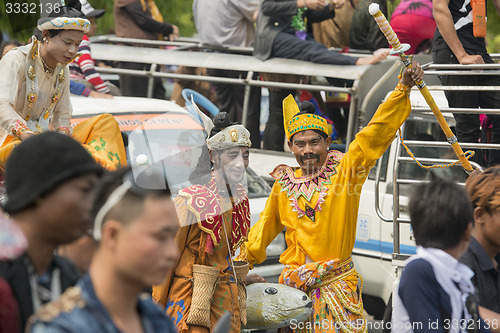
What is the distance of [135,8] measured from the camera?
9.66 m

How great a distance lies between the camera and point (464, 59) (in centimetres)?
557

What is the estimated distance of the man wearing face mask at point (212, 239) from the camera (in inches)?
168

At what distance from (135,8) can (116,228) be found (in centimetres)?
792

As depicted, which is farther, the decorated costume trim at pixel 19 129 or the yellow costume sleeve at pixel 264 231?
the yellow costume sleeve at pixel 264 231

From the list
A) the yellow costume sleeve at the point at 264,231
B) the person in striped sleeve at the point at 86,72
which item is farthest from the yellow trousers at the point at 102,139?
the person in striped sleeve at the point at 86,72

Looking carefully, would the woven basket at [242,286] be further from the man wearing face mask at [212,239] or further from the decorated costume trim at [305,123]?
the decorated costume trim at [305,123]

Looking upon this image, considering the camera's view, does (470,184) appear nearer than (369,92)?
Yes

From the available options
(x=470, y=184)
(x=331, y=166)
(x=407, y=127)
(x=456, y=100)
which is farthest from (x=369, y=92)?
(x=470, y=184)

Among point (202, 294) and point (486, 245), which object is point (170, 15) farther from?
point (486, 245)

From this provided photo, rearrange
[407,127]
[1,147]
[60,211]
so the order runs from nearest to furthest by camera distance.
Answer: [60,211] < [1,147] < [407,127]

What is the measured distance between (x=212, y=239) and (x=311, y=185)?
0.81m

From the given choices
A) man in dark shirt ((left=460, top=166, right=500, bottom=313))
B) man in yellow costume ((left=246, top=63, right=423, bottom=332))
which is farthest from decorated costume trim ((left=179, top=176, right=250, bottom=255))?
man in dark shirt ((left=460, top=166, right=500, bottom=313))

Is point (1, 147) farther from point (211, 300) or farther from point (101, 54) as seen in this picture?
point (101, 54)

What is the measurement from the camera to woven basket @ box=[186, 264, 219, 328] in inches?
166
